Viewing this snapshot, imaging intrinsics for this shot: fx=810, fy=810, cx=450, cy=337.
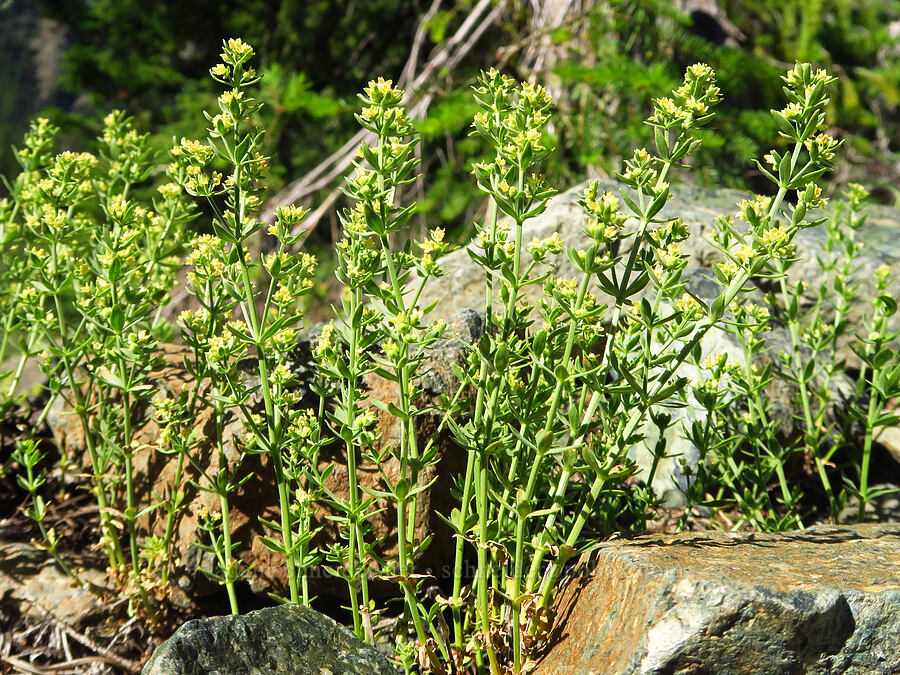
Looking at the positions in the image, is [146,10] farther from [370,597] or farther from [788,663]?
[788,663]

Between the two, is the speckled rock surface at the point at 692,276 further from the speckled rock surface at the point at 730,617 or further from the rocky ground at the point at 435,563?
the speckled rock surface at the point at 730,617

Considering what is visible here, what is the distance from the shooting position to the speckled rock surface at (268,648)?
5.72ft

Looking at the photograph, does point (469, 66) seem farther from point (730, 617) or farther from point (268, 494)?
point (730, 617)

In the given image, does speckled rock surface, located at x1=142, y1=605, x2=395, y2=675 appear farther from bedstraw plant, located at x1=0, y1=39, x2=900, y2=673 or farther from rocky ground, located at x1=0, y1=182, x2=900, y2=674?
rocky ground, located at x1=0, y1=182, x2=900, y2=674

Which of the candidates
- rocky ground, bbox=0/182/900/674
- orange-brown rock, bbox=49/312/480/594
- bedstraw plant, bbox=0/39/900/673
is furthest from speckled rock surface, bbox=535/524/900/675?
orange-brown rock, bbox=49/312/480/594

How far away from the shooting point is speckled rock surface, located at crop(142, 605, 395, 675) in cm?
174

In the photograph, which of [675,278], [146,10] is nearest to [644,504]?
[675,278]

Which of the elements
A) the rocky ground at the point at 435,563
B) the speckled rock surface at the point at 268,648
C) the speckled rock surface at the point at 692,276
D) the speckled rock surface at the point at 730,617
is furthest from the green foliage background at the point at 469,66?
the speckled rock surface at the point at 268,648

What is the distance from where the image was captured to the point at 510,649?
2.05 m

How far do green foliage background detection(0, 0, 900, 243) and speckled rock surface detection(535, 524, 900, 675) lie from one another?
108 inches

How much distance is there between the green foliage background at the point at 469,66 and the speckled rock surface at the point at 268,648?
3165 millimetres

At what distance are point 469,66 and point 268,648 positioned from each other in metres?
4.57

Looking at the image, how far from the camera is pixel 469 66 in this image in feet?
18.3

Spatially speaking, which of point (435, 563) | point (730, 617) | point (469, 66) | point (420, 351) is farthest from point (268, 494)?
point (469, 66)
